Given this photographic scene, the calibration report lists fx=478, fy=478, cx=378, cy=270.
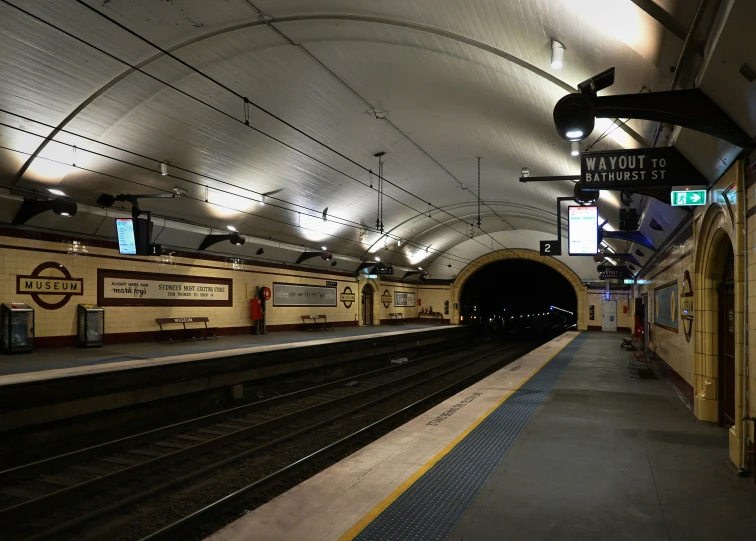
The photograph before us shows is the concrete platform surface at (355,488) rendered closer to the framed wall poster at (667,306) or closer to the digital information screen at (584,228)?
the framed wall poster at (667,306)

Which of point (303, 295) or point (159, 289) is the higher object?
point (159, 289)

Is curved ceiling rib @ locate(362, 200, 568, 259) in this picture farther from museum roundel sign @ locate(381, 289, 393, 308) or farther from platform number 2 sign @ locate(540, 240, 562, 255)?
platform number 2 sign @ locate(540, 240, 562, 255)

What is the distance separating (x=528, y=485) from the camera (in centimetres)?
406

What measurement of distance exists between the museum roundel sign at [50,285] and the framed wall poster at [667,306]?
13.6m

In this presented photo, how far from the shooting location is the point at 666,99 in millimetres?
4133

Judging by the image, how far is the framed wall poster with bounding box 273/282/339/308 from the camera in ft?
64.4

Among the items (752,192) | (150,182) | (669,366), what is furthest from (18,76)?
(669,366)

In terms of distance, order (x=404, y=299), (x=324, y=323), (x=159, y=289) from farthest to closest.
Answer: (x=404, y=299) → (x=324, y=323) → (x=159, y=289)

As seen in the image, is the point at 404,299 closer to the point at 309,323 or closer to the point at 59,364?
the point at 309,323

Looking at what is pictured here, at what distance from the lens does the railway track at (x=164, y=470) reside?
4879 mm

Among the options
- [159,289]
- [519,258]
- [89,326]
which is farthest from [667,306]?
[519,258]

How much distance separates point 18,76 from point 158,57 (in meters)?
2.24

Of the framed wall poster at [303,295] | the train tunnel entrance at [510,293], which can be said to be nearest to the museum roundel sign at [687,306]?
the framed wall poster at [303,295]

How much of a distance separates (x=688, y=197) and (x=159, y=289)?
1362 centimetres
